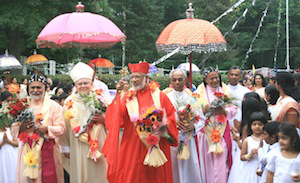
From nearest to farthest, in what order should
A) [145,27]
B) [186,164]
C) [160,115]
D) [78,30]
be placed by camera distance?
1. [160,115]
2. [186,164]
3. [78,30]
4. [145,27]

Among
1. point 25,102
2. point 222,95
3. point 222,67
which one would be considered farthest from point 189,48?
point 222,67

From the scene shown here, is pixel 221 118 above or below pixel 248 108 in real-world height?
below

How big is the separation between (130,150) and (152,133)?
0.52 metres

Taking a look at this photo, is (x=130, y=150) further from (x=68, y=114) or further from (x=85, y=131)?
(x=68, y=114)

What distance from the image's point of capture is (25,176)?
25.1ft

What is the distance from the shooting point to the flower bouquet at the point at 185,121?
7797 millimetres

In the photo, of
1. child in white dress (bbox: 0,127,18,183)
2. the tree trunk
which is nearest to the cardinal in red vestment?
child in white dress (bbox: 0,127,18,183)

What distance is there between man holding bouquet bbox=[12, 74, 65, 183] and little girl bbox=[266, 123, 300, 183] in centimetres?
362

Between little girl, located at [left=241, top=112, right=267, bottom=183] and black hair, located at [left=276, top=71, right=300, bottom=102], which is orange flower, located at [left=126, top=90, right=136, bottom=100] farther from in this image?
black hair, located at [left=276, top=71, right=300, bottom=102]

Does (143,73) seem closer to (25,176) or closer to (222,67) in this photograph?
(25,176)

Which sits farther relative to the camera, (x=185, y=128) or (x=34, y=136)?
(x=185, y=128)

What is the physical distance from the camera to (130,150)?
6.93 meters

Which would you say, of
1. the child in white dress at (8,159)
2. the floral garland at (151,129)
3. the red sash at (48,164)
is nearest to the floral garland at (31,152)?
the red sash at (48,164)

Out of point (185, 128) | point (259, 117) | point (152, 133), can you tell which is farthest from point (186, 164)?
point (259, 117)
